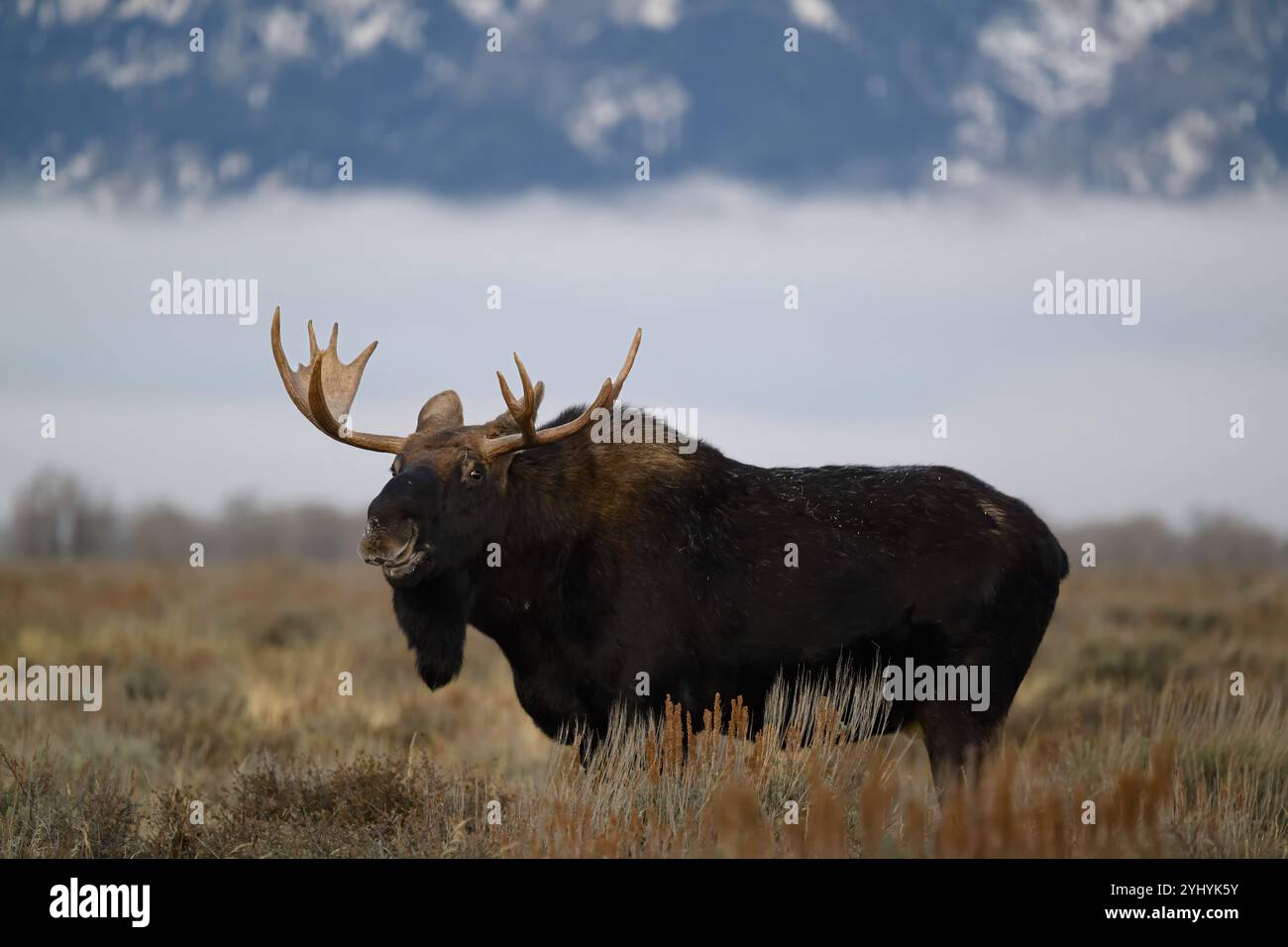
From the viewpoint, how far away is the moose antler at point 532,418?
755 cm

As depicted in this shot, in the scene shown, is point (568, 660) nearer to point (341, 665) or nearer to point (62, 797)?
point (62, 797)

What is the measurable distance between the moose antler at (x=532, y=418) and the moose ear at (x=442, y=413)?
512 millimetres

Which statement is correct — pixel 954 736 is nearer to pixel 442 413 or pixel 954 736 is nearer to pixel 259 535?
pixel 442 413

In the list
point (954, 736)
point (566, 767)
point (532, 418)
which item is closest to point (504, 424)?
point (532, 418)

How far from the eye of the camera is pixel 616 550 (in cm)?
755

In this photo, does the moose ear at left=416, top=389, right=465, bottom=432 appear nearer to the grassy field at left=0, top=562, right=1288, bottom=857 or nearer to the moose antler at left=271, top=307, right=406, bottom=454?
the moose antler at left=271, top=307, right=406, bottom=454

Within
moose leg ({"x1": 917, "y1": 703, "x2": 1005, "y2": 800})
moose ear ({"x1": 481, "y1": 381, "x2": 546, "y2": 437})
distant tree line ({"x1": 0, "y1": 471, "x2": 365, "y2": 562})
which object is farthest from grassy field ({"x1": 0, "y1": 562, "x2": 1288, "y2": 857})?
distant tree line ({"x1": 0, "y1": 471, "x2": 365, "y2": 562})

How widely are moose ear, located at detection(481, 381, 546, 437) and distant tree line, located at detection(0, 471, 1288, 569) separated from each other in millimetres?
39014

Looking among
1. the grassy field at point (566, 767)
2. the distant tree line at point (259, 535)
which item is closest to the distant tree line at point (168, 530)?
the distant tree line at point (259, 535)

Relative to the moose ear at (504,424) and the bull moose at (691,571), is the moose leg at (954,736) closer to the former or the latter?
the bull moose at (691,571)

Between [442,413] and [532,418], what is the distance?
877mm

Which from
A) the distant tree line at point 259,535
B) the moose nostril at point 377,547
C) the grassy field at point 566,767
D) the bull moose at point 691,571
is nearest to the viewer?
the grassy field at point 566,767

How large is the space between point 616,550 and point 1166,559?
5677 centimetres
